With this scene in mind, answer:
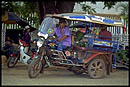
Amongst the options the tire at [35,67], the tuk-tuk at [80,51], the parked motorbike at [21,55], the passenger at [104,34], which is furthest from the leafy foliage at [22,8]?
the passenger at [104,34]

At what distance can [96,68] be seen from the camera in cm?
788

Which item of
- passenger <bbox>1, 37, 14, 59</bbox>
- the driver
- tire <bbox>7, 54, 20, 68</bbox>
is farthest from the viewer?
passenger <bbox>1, 37, 14, 59</bbox>

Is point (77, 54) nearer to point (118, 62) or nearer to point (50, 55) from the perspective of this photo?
point (50, 55)

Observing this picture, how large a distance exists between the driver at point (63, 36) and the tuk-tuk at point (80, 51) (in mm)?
146

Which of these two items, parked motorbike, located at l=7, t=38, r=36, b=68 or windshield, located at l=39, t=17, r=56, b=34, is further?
parked motorbike, located at l=7, t=38, r=36, b=68

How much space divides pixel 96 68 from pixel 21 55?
297 cm

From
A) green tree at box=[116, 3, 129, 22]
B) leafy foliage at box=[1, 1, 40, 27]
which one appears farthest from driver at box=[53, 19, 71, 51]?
green tree at box=[116, 3, 129, 22]

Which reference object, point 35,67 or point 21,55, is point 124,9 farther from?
point 35,67

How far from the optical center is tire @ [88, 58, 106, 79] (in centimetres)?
780

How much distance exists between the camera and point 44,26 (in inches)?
313

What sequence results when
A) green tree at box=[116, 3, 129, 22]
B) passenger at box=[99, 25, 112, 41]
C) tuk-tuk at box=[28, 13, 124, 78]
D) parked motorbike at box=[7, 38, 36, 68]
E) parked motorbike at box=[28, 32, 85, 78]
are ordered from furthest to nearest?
green tree at box=[116, 3, 129, 22] → parked motorbike at box=[7, 38, 36, 68] → passenger at box=[99, 25, 112, 41] → tuk-tuk at box=[28, 13, 124, 78] → parked motorbike at box=[28, 32, 85, 78]

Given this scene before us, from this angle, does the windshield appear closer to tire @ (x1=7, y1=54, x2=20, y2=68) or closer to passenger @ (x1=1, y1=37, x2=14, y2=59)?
tire @ (x1=7, y1=54, x2=20, y2=68)

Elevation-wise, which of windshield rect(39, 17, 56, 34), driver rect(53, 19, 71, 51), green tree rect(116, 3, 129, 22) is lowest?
driver rect(53, 19, 71, 51)

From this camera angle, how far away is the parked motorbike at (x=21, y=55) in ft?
30.8
